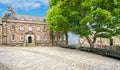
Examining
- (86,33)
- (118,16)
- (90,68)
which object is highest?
(118,16)

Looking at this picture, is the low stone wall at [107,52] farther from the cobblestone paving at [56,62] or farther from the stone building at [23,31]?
the stone building at [23,31]

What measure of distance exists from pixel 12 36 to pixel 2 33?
2.87 metres

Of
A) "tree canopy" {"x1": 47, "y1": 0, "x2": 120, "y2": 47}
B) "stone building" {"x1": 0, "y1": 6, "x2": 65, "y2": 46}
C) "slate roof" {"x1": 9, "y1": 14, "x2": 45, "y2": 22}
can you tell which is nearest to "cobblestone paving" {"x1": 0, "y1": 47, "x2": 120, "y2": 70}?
"tree canopy" {"x1": 47, "y1": 0, "x2": 120, "y2": 47}

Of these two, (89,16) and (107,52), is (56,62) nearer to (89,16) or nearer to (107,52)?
(107,52)

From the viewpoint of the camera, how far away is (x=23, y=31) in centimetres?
6159

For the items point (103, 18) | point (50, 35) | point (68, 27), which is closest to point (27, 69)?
point (103, 18)

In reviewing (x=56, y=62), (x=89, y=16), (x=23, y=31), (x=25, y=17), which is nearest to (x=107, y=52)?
(x=89, y=16)

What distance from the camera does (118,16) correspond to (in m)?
31.6

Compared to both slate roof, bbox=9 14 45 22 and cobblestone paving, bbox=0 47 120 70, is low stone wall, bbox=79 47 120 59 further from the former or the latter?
slate roof, bbox=9 14 45 22

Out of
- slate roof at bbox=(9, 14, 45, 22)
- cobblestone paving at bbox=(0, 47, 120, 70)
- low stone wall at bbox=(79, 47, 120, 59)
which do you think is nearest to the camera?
cobblestone paving at bbox=(0, 47, 120, 70)

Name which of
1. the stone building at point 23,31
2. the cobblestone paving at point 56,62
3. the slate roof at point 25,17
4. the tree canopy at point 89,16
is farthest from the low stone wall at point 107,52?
the slate roof at point 25,17

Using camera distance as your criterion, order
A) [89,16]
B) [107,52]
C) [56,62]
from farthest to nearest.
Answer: [89,16] → [107,52] → [56,62]

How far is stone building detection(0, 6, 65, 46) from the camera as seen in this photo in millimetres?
58688

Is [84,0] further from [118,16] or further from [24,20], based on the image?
[24,20]
